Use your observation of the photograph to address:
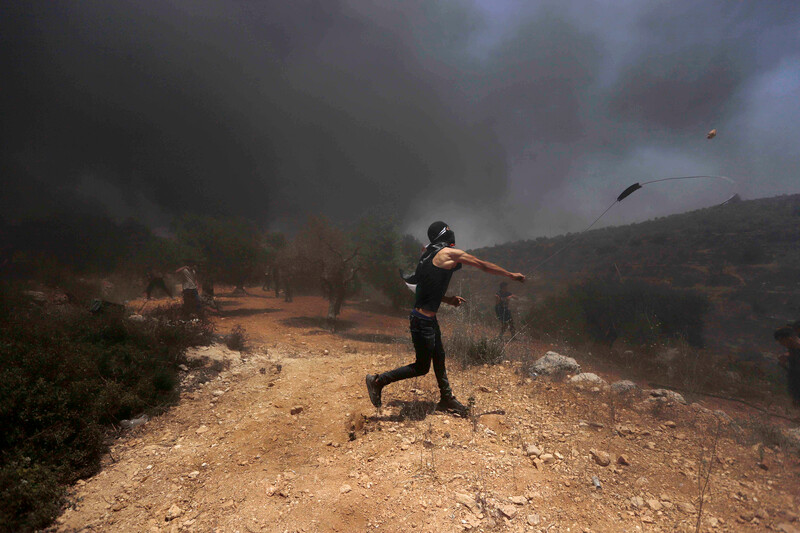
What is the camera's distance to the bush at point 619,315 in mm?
12539

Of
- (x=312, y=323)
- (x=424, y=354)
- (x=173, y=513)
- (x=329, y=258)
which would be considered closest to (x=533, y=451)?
(x=424, y=354)

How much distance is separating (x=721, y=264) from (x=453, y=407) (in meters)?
26.3

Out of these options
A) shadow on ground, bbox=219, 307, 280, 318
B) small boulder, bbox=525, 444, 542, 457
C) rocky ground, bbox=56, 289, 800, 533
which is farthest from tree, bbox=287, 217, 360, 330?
small boulder, bbox=525, 444, 542, 457

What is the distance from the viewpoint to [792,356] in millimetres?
5289

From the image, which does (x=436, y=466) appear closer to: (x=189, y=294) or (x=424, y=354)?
(x=424, y=354)

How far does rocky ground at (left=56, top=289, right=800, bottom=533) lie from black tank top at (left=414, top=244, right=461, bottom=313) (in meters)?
1.30

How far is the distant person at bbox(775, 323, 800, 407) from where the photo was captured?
520cm

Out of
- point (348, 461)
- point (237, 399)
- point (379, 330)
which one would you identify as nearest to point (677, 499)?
point (348, 461)

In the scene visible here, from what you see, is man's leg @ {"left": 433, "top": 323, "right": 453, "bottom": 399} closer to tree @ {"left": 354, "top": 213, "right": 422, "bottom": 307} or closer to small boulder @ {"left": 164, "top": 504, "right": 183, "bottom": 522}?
small boulder @ {"left": 164, "top": 504, "right": 183, "bottom": 522}

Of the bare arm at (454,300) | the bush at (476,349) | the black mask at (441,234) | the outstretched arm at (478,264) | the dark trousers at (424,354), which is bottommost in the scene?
the bush at (476,349)

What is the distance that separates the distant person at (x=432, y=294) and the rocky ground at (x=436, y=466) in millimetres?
468

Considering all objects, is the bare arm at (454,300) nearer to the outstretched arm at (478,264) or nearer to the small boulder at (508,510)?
the outstretched arm at (478,264)

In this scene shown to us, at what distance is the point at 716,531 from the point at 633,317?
13062 mm

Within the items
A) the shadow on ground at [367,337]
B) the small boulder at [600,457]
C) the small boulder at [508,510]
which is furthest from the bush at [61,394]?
the shadow on ground at [367,337]
